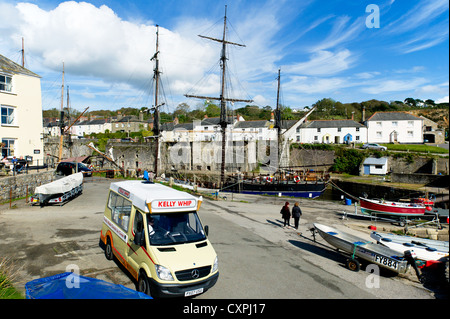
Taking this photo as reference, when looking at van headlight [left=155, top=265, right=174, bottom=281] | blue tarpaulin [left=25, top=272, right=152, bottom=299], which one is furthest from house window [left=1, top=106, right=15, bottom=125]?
van headlight [left=155, top=265, right=174, bottom=281]

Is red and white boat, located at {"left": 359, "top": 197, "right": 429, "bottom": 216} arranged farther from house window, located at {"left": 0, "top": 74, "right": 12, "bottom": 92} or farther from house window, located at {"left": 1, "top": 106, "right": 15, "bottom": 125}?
house window, located at {"left": 0, "top": 74, "right": 12, "bottom": 92}

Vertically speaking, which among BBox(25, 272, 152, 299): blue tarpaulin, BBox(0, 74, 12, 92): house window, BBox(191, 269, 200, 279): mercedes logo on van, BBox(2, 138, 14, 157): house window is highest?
BBox(0, 74, 12, 92): house window

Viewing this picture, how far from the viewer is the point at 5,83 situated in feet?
68.2

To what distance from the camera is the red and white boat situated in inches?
624

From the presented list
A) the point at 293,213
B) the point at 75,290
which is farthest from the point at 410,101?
the point at 75,290

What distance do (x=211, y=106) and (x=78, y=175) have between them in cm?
8441

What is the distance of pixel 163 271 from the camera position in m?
5.71

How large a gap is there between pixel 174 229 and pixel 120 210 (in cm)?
226

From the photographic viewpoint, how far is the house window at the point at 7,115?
20.9 meters

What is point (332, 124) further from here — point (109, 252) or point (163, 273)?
point (163, 273)

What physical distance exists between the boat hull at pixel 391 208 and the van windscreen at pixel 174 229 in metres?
15.1
